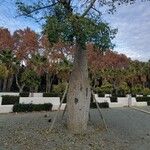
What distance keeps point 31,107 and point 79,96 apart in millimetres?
10257

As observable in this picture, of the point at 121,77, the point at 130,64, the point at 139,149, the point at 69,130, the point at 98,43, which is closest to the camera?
the point at 139,149

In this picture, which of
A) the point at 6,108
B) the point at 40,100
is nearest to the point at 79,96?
the point at 6,108

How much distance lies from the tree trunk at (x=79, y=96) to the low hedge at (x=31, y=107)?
370 inches

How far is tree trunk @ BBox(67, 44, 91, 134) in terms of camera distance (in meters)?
12.9

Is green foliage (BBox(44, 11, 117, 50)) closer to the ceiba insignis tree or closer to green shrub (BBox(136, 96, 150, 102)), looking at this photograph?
the ceiba insignis tree

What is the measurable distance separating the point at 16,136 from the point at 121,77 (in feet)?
164

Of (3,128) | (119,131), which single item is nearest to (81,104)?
(119,131)

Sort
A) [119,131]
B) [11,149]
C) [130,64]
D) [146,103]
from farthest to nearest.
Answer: [130,64] → [146,103] → [119,131] → [11,149]

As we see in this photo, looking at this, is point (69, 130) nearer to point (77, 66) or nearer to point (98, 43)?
point (77, 66)

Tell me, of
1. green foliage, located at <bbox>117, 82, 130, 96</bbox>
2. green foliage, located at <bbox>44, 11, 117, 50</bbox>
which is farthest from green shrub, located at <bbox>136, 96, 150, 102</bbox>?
green foliage, located at <bbox>44, 11, 117, 50</bbox>

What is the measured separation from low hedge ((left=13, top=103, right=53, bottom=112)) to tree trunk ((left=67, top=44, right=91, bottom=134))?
9393 mm

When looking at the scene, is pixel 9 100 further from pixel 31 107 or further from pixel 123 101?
pixel 123 101

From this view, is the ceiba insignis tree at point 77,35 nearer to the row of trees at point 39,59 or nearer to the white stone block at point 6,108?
the white stone block at point 6,108

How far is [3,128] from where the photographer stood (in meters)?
13.0
